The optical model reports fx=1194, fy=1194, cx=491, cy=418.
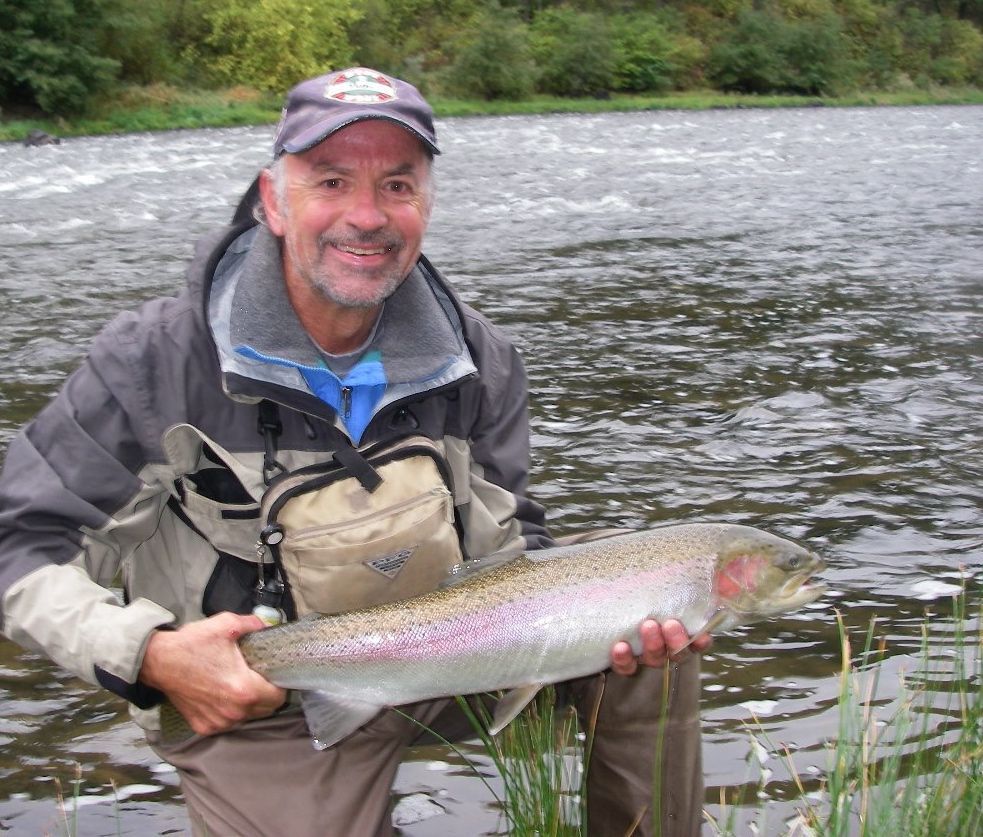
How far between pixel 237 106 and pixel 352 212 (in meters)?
36.7

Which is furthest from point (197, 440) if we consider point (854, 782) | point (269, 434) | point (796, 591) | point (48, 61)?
point (48, 61)

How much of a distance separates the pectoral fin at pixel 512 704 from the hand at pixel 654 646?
19 cm

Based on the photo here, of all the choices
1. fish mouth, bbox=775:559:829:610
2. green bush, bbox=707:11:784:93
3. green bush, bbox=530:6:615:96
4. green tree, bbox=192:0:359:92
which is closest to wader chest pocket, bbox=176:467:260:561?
fish mouth, bbox=775:559:829:610

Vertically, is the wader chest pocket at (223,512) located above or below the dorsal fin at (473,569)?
above

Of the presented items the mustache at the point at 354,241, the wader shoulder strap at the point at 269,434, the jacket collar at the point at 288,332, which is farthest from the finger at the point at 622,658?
the mustache at the point at 354,241

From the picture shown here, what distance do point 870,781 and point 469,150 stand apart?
22.2 meters

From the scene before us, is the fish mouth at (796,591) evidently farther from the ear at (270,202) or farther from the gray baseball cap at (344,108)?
the ear at (270,202)

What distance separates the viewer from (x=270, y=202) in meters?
2.96

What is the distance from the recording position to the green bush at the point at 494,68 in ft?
163

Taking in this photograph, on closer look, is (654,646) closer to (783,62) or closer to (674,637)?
(674,637)

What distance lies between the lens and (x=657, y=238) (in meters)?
13.8

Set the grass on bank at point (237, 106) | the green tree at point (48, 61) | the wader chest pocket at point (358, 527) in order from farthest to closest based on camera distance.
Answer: the green tree at point (48, 61) < the grass on bank at point (237, 106) < the wader chest pocket at point (358, 527)

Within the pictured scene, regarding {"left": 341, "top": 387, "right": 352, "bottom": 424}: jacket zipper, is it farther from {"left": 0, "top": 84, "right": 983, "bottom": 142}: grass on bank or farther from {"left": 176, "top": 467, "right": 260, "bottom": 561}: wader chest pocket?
{"left": 0, "top": 84, "right": 983, "bottom": 142}: grass on bank

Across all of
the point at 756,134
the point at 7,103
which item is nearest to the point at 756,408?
the point at 756,134
